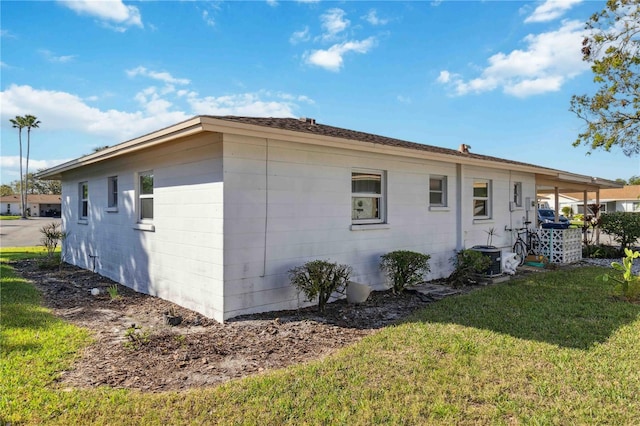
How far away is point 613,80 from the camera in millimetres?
15758

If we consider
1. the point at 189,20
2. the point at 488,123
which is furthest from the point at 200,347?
the point at 488,123

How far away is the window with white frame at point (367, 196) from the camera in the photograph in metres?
7.49

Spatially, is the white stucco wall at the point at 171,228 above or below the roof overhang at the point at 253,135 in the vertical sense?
below

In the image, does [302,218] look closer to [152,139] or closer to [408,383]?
[152,139]

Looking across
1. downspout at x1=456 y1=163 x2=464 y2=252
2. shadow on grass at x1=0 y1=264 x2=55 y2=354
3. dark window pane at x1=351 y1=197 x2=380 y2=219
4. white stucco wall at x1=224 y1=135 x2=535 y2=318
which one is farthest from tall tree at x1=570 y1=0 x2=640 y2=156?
shadow on grass at x1=0 y1=264 x2=55 y2=354

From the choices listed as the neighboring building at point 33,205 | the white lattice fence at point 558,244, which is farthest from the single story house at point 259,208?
the neighboring building at point 33,205

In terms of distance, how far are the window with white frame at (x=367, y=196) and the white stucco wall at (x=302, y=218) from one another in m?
0.15

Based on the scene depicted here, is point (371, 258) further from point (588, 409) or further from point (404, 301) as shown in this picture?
point (588, 409)

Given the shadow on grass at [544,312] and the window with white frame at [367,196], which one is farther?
the window with white frame at [367,196]

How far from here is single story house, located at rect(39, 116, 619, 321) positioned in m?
5.60

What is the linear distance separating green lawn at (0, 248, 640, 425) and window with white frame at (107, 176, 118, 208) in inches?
166

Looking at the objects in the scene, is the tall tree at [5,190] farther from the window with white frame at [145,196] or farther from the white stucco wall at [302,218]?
the white stucco wall at [302,218]

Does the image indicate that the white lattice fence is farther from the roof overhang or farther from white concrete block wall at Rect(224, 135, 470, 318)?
white concrete block wall at Rect(224, 135, 470, 318)

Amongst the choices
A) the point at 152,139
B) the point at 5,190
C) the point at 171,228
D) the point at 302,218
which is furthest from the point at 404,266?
the point at 5,190
